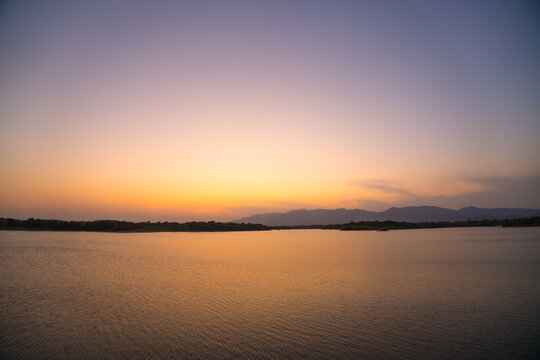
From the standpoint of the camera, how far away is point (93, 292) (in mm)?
14680

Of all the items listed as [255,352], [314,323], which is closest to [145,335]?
[255,352]

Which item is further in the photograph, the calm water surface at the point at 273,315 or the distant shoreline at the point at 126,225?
the distant shoreline at the point at 126,225

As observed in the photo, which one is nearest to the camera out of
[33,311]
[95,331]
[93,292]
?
[95,331]

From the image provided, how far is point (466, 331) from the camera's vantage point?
9.04m

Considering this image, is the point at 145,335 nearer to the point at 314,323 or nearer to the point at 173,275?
the point at 314,323

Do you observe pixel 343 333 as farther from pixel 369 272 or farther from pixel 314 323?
pixel 369 272

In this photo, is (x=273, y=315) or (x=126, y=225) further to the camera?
(x=126, y=225)

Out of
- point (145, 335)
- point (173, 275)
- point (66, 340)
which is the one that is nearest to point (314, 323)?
point (145, 335)

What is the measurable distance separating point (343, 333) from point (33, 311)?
36.5ft

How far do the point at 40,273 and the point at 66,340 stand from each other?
47.1 feet

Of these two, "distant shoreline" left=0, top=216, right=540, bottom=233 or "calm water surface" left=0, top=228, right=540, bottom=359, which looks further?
"distant shoreline" left=0, top=216, right=540, bottom=233

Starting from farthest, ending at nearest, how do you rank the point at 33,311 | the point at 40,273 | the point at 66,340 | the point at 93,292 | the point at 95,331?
1. the point at 40,273
2. the point at 93,292
3. the point at 33,311
4. the point at 95,331
5. the point at 66,340

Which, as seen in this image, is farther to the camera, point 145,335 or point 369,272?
point 369,272

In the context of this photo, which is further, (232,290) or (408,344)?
(232,290)
